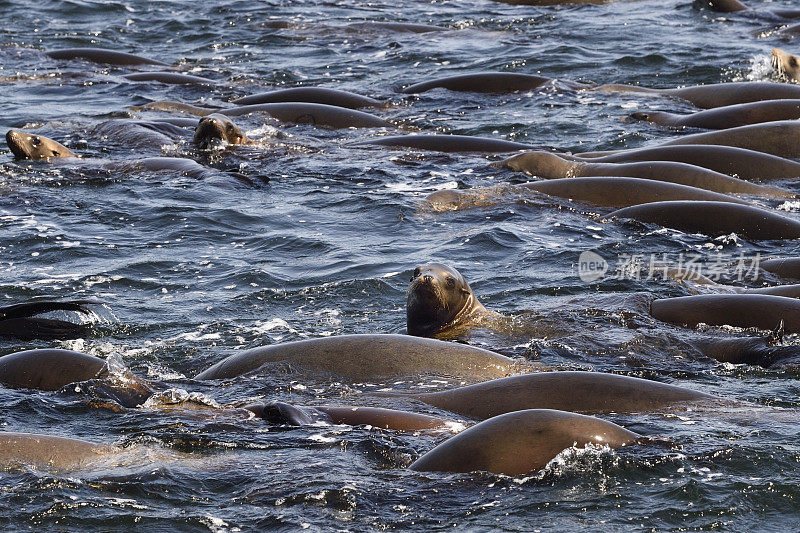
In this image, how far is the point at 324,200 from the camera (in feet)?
36.2

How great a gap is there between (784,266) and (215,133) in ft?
20.2

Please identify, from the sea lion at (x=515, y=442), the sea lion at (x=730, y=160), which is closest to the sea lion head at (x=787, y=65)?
the sea lion at (x=730, y=160)

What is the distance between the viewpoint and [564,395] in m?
5.95

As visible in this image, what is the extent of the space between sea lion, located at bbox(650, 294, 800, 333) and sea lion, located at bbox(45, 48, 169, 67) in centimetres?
1134

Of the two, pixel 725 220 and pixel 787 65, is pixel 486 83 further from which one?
pixel 725 220

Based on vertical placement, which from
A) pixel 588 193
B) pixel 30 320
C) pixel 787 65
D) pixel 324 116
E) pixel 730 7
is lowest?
pixel 30 320

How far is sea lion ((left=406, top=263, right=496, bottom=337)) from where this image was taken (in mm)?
7539

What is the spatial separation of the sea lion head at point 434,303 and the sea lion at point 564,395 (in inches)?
54.7

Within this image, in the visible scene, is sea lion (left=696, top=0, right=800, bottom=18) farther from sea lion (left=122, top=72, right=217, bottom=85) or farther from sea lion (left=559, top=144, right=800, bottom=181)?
sea lion (left=559, top=144, right=800, bottom=181)

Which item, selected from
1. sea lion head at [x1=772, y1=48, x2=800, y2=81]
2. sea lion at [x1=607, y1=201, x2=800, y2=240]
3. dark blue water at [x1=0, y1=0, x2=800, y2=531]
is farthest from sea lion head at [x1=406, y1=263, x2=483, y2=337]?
sea lion head at [x1=772, y1=48, x2=800, y2=81]

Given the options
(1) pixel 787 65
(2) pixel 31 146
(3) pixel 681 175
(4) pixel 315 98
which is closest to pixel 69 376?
(3) pixel 681 175

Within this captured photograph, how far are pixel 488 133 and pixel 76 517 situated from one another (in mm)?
9341

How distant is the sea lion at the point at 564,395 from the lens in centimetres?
590

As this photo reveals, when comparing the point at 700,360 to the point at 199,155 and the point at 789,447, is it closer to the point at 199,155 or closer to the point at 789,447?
the point at 789,447
